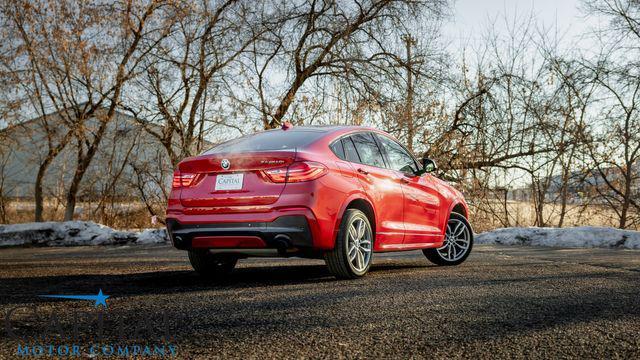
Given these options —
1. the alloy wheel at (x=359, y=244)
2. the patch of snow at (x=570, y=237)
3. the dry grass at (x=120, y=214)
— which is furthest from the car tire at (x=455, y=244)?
the dry grass at (x=120, y=214)

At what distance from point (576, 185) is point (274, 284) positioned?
14.2 metres

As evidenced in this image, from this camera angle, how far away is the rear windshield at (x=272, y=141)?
5.89m

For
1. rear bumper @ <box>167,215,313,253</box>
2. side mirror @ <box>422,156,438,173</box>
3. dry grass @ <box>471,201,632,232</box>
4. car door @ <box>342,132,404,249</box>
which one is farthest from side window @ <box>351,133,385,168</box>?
dry grass @ <box>471,201,632,232</box>

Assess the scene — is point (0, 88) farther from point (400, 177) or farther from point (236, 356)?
point (236, 356)

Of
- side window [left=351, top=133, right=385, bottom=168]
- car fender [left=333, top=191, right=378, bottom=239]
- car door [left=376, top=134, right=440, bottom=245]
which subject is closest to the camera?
car fender [left=333, top=191, right=378, bottom=239]

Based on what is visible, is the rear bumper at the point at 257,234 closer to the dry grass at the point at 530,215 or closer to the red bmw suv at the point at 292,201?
the red bmw suv at the point at 292,201

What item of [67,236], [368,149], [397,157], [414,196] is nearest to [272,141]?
[368,149]

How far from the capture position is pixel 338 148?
6.21 metres

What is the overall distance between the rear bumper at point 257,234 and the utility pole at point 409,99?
12.2 m

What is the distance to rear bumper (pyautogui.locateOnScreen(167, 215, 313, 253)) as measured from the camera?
546 centimetres

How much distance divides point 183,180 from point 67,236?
889 cm

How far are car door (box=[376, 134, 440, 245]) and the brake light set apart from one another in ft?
7.70

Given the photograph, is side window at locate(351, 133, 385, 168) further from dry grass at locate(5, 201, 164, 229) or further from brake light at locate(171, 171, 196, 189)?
dry grass at locate(5, 201, 164, 229)

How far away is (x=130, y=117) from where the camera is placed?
1789 centimetres
